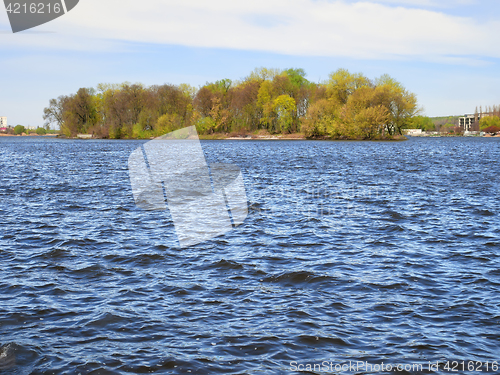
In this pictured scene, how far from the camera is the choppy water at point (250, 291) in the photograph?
28.6 ft

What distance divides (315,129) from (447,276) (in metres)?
127

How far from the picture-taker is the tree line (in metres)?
125

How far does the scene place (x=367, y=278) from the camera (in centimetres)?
1288

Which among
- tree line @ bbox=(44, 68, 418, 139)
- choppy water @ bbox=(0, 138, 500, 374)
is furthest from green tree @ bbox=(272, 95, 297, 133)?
choppy water @ bbox=(0, 138, 500, 374)

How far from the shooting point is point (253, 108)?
152375 millimetres

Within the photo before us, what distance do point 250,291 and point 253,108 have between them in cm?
14314

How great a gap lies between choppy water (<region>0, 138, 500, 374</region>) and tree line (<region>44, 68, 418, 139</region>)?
107 metres

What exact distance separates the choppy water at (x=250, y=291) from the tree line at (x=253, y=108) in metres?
107

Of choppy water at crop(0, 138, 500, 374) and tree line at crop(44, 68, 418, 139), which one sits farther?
tree line at crop(44, 68, 418, 139)

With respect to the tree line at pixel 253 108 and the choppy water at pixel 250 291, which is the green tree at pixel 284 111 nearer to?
the tree line at pixel 253 108

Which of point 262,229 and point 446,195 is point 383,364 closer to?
point 262,229

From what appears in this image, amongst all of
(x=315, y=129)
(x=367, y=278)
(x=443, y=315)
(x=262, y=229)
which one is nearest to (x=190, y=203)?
(x=262, y=229)

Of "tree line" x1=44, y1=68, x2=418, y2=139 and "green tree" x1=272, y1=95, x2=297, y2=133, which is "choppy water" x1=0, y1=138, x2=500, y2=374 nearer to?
"tree line" x1=44, y1=68, x2=418, y2=139

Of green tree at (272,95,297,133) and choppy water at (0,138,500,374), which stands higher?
green tree at (272,95,297,133)
